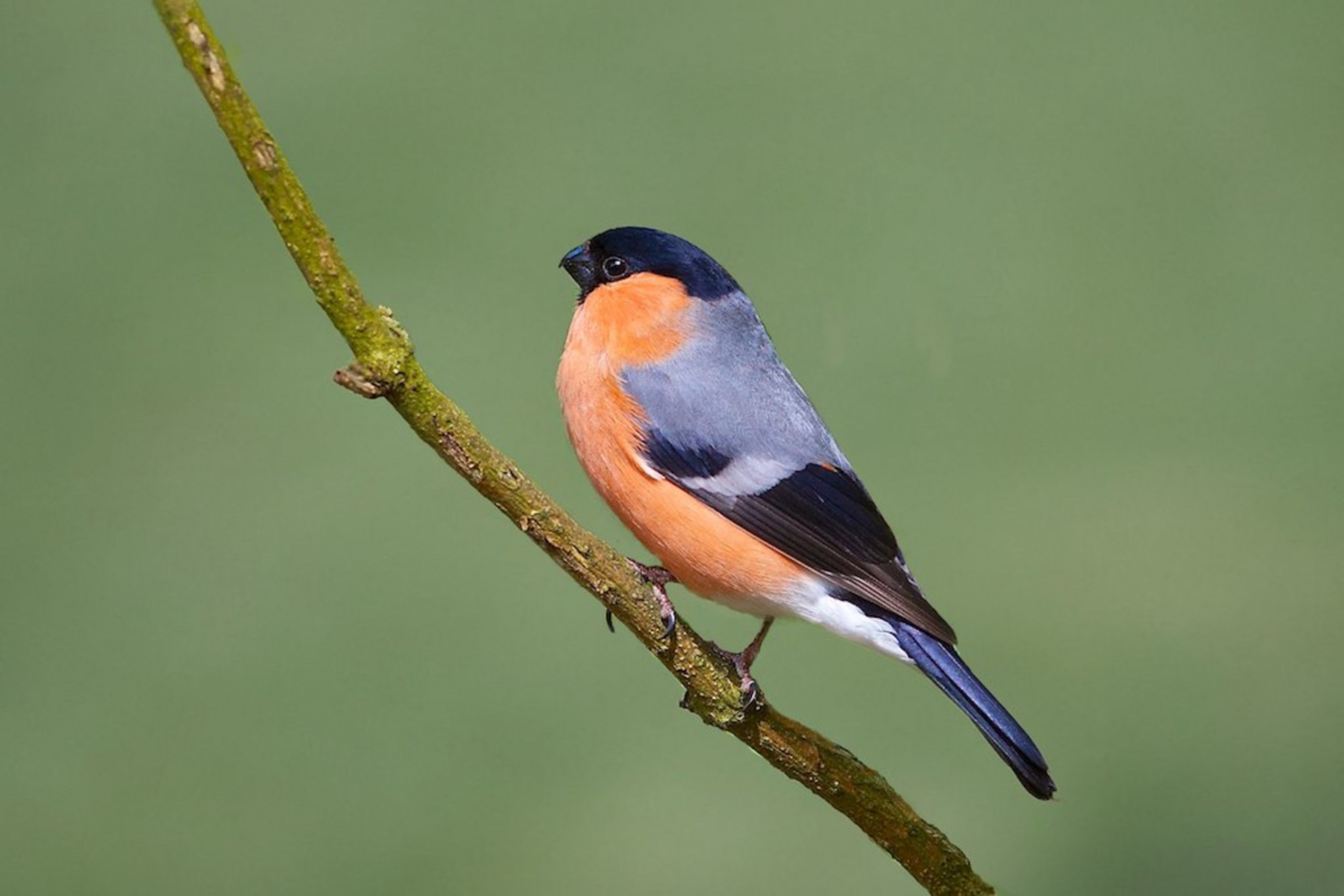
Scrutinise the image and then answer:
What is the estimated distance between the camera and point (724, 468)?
180 cm

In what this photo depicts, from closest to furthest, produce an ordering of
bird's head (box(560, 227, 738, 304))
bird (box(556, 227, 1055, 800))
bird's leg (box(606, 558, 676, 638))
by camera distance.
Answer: bird's leg (box(606, 558, 676, 638)) < bird (box(556, 227, 1055, 800)) < bird's head (box(560, 227, 738, 304))

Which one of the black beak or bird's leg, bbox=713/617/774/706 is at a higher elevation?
the black beak

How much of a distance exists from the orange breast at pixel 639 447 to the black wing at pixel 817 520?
14mm

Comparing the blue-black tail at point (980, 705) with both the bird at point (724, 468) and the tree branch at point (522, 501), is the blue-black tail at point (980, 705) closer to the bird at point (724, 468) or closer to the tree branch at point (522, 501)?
the bird at point (724, 468)

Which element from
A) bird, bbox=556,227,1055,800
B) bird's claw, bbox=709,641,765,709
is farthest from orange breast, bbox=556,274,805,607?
bird's claw, bbox=709,641,765,709

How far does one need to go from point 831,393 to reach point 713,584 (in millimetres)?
1807

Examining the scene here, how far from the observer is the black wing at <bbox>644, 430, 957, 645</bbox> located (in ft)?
5.75

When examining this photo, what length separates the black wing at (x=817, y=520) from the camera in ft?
5.75

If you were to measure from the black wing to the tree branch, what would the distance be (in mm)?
203

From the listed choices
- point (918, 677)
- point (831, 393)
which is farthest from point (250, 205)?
point (918, 677)

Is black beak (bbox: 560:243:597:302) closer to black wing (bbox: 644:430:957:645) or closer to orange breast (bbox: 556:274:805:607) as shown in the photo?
orange breast (bbox: 556:274:805:607)

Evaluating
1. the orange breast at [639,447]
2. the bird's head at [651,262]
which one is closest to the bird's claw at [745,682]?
the orange breast at [639,447]

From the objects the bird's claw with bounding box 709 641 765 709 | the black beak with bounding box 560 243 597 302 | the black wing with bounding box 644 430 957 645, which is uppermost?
the black beak with bounding box 560 243 597 302

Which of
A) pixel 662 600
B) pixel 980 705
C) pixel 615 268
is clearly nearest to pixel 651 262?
pixel 615 268
